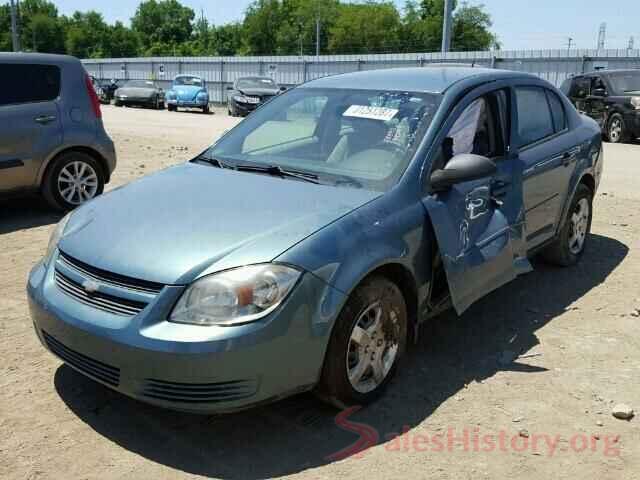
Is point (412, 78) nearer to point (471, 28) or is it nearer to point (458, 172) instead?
point (458, 172)

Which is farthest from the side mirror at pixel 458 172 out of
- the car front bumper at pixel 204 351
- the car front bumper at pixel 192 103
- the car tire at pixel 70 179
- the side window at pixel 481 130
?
the car front bumper at pixel 192 103

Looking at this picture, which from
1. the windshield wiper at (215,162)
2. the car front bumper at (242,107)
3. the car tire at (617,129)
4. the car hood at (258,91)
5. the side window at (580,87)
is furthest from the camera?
the car hood at (258,91)

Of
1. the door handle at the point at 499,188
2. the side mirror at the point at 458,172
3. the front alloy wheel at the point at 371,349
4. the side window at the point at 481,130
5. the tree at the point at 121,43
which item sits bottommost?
the front alloy wheel at the point at 371,349

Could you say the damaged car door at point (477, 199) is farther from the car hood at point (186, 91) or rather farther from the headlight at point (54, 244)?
the car hood at point (186, 91)

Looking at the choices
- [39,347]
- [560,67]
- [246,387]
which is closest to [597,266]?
[246,387]

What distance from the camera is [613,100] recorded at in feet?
52.1

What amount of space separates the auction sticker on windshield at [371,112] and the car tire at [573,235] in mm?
2240

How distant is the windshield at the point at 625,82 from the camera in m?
16.1

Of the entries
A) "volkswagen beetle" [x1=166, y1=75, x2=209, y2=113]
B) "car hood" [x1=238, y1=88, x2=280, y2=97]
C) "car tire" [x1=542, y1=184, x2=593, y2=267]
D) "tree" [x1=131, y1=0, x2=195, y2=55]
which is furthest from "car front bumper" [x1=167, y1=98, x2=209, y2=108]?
"tree" [x1=131, y1=0, x2=195, y2=55]

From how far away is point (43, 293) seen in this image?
127 inches

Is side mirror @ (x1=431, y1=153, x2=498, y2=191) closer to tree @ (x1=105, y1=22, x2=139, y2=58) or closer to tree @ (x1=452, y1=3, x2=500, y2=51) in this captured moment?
tree @ (x1=452, y1=3, x2=500, y2=51)

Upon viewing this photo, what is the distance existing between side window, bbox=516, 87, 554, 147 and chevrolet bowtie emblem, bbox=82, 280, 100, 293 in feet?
9.87

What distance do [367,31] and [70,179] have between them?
98.1 meters

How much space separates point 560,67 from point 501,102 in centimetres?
2272
